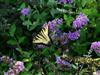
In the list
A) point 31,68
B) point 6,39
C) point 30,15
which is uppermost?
point 30,15

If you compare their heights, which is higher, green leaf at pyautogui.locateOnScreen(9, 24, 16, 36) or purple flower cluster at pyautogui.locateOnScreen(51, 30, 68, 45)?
green leaf at pyautogui.locateOnScreen(9, 24, 16, 36)

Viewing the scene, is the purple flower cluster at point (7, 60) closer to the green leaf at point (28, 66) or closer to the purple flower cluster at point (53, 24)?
the green leaf at point (28, 66)

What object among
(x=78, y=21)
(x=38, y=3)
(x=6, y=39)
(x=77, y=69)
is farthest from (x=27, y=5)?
(x=77, y=69)

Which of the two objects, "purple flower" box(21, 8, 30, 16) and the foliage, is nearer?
the foliage

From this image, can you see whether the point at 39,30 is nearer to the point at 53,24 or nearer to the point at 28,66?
the point at 53,24

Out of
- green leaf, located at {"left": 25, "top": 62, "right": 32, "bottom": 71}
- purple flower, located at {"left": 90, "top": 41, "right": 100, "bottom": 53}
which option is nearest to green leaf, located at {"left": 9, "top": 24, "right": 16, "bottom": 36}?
green leaf, located at {"left": 25, "top": 62, "right": 32, "bottom": 71}

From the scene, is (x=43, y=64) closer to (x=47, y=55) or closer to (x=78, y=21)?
(x=47, y=55)

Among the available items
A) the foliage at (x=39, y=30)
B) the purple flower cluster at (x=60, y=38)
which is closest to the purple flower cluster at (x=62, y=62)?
the foliage at (x=39, y=30)

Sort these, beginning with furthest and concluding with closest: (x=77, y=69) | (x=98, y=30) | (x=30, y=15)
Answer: (x=30, y=15) < (x=98, y=30) < (x=77, y=69)

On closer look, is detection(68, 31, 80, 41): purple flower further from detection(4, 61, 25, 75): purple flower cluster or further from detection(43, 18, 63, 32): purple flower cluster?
detection(4, 61, 25, 75): purple flower cluster
